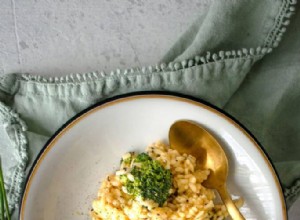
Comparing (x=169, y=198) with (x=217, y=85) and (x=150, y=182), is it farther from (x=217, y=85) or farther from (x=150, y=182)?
(x=217, y=85)

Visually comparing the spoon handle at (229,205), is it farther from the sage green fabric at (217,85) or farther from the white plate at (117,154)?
the sage green fabric at (217,85)

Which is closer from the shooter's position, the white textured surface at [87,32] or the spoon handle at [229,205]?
the spoon handle at [229,205]

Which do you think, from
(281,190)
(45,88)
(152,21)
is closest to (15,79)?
(45,88)

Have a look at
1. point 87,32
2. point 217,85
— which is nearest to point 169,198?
point 217,85

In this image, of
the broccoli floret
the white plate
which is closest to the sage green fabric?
the white plate

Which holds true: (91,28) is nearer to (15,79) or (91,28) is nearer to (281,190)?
(15,79)

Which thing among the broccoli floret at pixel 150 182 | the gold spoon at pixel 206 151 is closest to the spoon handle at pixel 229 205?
the gold spoon at pixel 206 151
